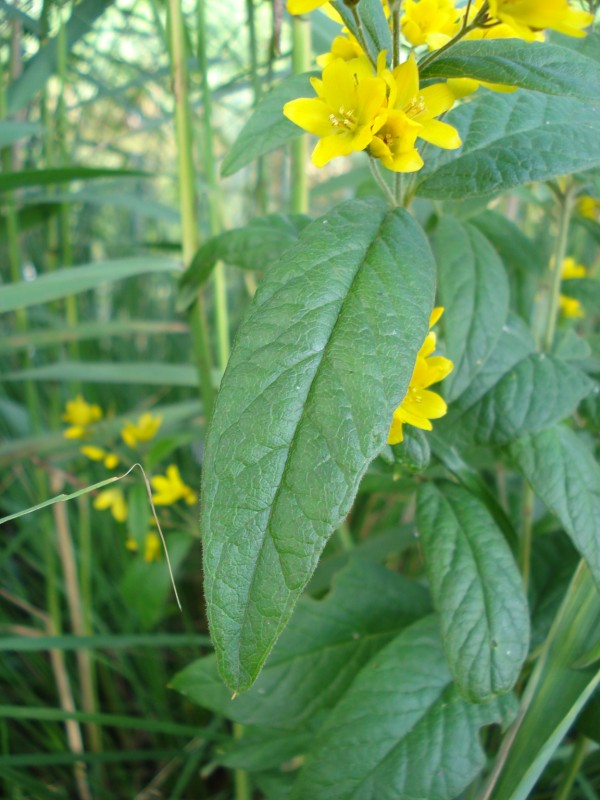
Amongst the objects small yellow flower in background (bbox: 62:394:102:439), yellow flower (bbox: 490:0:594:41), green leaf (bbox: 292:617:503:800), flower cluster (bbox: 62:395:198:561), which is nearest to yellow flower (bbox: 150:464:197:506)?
flower cluster (bbox: 62:395:198:561)

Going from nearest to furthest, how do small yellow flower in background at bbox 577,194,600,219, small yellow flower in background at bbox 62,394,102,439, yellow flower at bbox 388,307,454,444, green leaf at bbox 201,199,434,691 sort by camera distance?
green leaf at bbox 201,199,434,691 → yellow flower at bbox 388,307,454,444 → small yellow flower in background at bbox 577,194,600,219 → small yellow flower in background at bbox 62,394,102,439

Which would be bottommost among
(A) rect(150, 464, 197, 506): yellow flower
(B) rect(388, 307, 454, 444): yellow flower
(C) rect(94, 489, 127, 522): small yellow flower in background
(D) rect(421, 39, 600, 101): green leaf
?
(C) rect(94, 489, 127, 522): small yellow flower in background

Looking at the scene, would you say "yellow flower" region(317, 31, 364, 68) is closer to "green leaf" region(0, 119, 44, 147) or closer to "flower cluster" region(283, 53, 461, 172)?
"flower cluster" region(283, 53, 461, 172)

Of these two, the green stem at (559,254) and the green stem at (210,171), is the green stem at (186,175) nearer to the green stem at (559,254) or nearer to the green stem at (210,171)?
the green stem at (210,171)

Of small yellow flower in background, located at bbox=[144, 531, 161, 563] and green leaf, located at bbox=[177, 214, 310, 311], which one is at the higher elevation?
green leaf, located at bbox=[177, 214, 310, 311]

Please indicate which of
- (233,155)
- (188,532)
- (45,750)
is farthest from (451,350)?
(45,750)

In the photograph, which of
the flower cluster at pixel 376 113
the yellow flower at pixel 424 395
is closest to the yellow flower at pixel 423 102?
the flower cluster at pixel 376 113
